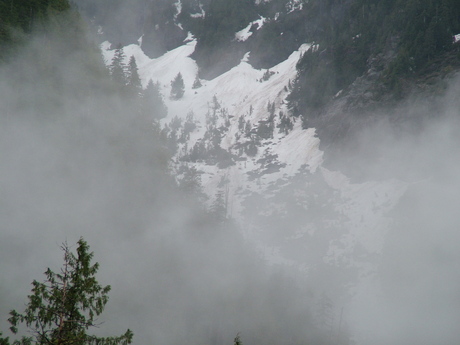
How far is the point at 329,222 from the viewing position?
221 feet

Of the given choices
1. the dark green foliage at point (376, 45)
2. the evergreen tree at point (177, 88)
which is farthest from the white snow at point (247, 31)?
the dark green foliage at point (376, 45)

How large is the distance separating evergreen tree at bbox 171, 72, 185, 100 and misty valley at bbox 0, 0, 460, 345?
1602 cm

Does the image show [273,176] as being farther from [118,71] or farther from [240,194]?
[118,71]

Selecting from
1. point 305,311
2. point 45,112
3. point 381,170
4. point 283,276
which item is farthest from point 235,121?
point 45,112

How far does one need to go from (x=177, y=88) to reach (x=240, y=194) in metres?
64.5

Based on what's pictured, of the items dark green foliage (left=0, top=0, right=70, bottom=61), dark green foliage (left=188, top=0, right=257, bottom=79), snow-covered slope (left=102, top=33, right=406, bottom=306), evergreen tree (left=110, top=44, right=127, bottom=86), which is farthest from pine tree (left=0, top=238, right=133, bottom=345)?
dark green foliage (left=188, top=0, right=257, bottom=79)

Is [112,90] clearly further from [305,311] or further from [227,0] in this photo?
[227,0]

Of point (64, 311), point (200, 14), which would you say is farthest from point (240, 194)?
point (200, 14)

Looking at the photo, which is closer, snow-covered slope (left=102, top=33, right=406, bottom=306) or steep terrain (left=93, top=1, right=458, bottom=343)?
steep terrain (left=93, top=1, right=458, bottom=343)

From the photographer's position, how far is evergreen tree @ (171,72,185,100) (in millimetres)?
130250

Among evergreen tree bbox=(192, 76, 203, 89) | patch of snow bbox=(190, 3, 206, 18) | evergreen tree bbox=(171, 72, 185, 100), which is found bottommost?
evergreen tree bbox=(171, 72, 185, 100)

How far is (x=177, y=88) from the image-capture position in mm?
131125

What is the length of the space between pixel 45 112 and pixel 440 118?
233 ft

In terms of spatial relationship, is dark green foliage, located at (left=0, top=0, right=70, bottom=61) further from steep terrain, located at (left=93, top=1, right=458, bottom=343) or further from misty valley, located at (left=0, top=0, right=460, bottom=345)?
steep terrain, located at (left=93, top=1, right=458, bottom=343)
